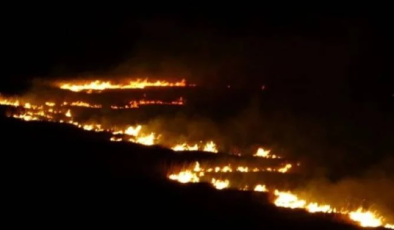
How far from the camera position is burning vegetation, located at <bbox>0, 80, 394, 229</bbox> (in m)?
10.7

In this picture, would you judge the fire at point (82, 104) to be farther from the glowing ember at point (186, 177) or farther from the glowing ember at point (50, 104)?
the glowing ember at point (186, 177)

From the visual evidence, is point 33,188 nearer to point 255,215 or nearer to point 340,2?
point 255,215

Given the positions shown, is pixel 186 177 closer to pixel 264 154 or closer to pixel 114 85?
pixel 264 154

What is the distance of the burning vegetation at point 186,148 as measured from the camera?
10.7 m

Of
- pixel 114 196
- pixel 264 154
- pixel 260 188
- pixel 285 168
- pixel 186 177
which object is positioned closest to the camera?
pixel 114 196

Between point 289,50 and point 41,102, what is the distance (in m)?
7.71

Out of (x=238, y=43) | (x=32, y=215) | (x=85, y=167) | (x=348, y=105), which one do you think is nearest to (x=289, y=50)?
(x=238, y=43)

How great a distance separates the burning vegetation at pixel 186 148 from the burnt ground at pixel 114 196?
415mm

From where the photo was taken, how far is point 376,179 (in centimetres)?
1216

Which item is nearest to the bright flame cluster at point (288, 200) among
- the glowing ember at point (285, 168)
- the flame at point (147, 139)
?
the glowing ember at point (285, 168)

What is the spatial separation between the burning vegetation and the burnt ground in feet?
1.36

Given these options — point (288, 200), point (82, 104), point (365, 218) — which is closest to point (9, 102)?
point (82, 104)

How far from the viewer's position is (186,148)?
1355cm

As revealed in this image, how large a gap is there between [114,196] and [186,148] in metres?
3.34
